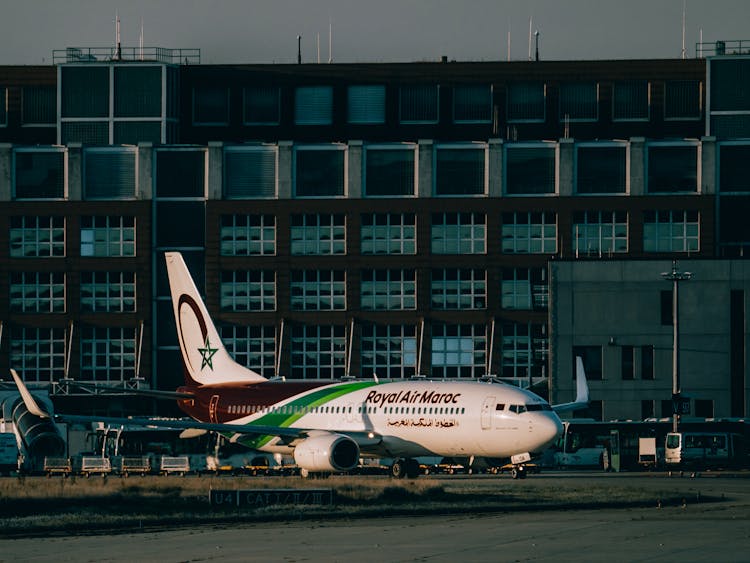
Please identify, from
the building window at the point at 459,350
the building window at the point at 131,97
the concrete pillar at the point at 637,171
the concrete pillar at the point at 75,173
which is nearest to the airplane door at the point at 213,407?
the building window at the point at 459,350

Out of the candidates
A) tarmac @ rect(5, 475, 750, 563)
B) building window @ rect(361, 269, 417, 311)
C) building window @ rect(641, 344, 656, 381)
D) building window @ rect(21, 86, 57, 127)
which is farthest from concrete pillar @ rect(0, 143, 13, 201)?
tarmac @ rect(5, 475, 750, 563)

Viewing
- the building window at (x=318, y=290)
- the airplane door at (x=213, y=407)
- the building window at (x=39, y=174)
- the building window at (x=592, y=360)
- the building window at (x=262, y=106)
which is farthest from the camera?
the building window at (x=262, y=106)

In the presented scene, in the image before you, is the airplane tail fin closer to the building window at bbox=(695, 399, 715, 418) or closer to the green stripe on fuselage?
the green stripe on fuselage

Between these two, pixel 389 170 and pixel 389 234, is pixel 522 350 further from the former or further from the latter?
pixel 389 170

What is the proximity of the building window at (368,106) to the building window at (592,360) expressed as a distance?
34389 mm

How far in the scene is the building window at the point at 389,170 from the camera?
128 metres

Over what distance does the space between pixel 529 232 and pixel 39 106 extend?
49.0m

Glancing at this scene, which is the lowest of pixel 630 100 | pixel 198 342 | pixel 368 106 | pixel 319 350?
pixel 319 350

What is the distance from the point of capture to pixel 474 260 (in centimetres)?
12675

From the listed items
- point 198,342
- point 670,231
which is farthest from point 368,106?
point 198,342

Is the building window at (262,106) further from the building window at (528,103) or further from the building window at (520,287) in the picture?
the building window at (520,287)

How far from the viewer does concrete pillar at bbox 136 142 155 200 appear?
12862 cm

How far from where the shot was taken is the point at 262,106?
140000mm

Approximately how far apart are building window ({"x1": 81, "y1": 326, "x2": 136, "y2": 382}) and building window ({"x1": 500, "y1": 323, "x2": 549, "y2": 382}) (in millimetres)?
32036
